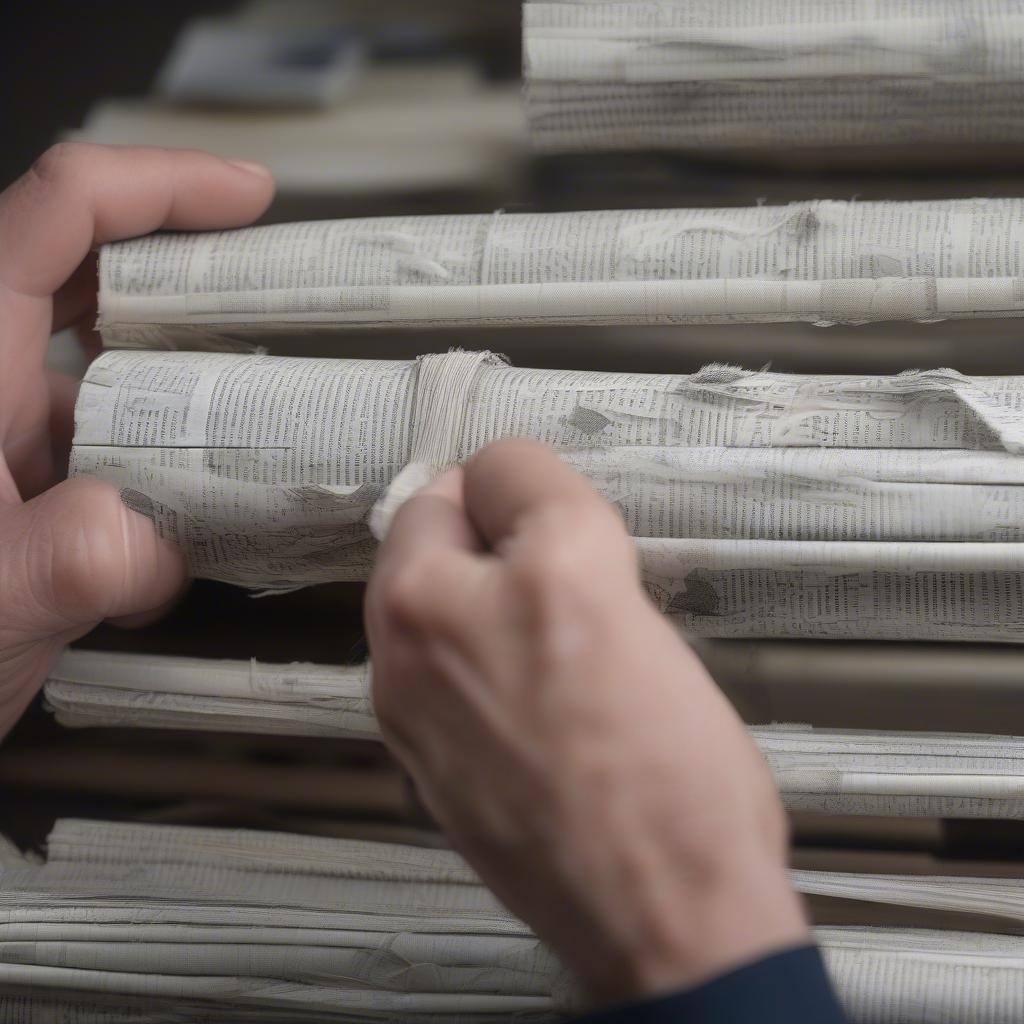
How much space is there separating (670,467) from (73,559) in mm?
350

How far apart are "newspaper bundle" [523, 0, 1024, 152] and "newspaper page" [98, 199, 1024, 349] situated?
78 mm

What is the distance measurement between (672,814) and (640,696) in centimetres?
4

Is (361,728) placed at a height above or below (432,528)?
below

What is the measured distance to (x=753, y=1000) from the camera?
1.08ft

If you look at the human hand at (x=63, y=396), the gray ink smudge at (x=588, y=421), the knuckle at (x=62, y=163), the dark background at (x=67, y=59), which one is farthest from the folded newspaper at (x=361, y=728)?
the dark background at (x=67, y=59)

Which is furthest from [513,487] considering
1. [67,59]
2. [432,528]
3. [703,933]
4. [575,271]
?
[67,59]

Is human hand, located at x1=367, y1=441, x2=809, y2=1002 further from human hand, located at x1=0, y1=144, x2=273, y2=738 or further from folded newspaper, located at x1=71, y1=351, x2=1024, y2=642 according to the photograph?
human hand, located at x1=0, y1=144, x2=273, y2=738

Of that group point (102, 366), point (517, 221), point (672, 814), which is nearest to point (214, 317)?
point (102, 366)

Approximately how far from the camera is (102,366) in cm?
66

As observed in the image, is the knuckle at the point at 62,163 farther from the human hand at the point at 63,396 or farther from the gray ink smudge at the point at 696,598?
the gray ink smudge at the point at 696,598

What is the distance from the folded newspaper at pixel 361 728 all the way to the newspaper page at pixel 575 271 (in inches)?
9.0

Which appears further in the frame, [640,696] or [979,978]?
[979,978]

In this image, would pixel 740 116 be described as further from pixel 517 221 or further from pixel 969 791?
pixel 969 791

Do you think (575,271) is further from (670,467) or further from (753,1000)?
(753,1000)
